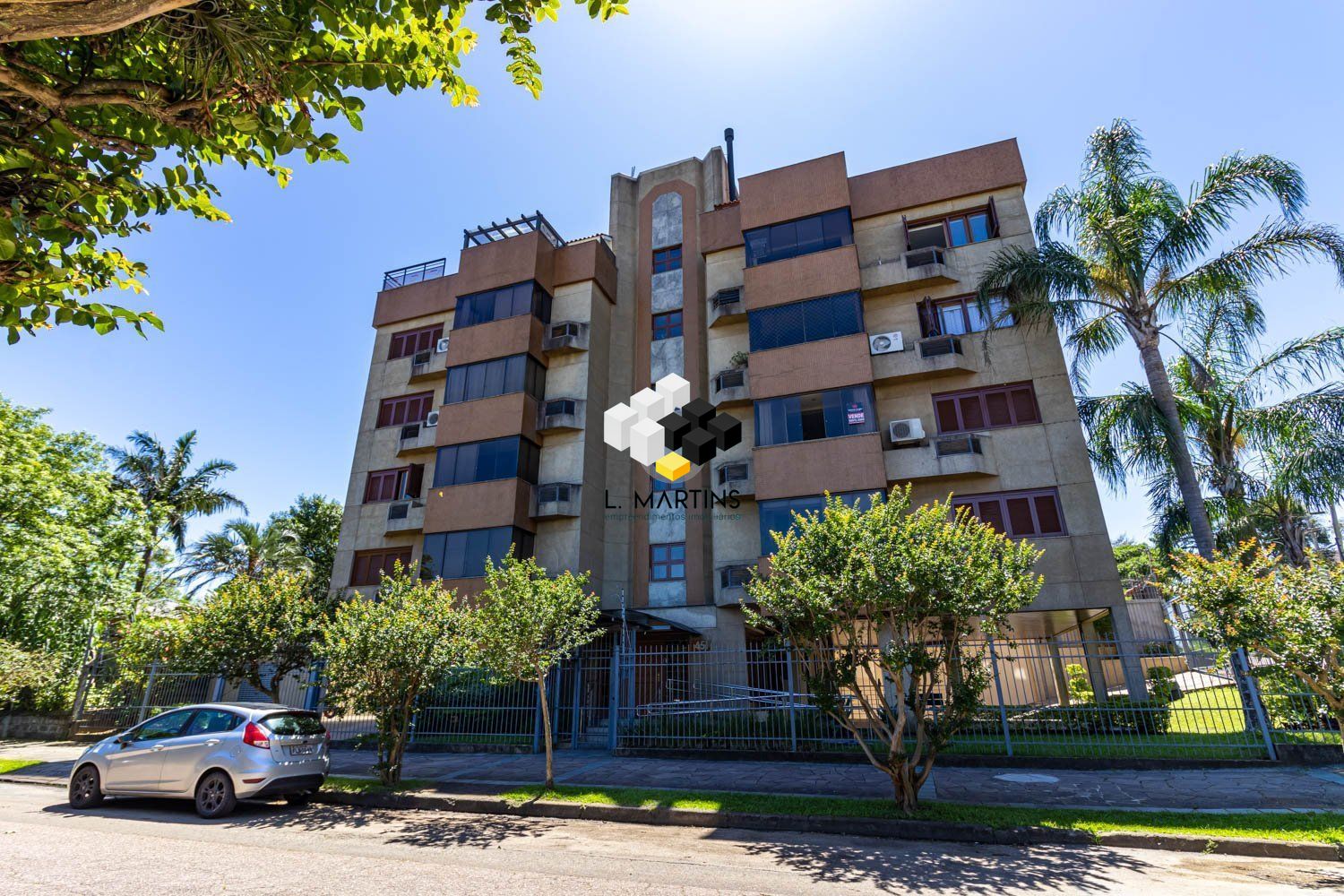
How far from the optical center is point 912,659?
8.29 m

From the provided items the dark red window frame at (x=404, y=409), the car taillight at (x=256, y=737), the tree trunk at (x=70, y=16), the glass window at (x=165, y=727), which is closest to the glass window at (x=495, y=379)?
the dark red window frame at (x=404, y=409)

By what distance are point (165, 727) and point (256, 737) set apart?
6.43 feet

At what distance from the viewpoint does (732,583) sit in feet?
65.6

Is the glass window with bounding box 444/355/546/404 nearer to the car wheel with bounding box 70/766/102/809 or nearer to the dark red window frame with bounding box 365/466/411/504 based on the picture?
the dark red window frame with bounding box 365/466/411/504

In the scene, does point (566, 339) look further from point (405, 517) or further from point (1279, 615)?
point (1279, 615)

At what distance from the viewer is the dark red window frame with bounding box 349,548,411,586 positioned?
24.5 metres

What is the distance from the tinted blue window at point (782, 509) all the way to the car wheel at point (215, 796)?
13436 mm

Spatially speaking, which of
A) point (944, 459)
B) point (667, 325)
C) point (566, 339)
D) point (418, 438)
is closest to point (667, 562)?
point (566, 339)

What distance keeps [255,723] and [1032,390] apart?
68.1 feet

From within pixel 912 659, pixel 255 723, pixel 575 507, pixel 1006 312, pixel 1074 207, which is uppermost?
pixel 1074 207

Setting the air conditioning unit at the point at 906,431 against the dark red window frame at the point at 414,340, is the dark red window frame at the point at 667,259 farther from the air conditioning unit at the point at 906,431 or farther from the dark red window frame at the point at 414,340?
the air conditioning unit at the point at 906,431

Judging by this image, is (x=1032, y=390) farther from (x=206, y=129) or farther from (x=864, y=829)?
(x=206, y=129)

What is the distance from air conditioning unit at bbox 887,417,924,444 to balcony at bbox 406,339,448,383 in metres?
17.9

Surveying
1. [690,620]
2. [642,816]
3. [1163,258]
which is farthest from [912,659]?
[1163,258]
